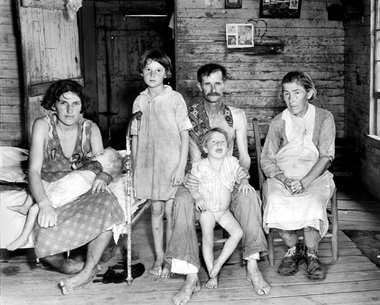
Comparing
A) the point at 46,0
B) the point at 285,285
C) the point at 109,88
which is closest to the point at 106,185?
the point at 285,285

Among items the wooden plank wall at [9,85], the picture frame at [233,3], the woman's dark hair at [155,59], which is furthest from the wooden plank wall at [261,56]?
the woman's dark hair at [155,59]

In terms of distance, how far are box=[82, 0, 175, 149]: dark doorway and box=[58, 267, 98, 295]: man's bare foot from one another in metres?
5.19

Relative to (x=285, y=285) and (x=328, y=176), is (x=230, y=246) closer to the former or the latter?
(x=285, y=285)

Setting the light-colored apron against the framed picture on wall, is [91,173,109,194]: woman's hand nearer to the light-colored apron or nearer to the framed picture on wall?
the light-colored apron

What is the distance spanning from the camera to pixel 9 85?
21.3ft

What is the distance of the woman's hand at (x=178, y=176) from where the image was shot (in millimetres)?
3641

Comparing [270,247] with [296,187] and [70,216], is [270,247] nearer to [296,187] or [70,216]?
[296,187]

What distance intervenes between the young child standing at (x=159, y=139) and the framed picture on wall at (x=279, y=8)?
3.25 m

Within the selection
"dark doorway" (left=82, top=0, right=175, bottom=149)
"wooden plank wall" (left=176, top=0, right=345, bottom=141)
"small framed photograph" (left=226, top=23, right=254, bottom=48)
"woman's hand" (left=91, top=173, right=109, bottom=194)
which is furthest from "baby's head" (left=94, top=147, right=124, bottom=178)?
"dark doorway" (left=82, top=0, right=175, bottom=149)

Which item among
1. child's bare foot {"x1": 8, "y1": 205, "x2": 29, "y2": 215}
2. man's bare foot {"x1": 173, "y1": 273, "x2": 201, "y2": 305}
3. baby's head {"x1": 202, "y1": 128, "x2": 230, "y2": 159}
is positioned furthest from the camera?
child's bare foot {"x1": 8, "y1": 205, "x2": 29, "y2": 215}

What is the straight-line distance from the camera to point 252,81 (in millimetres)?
6801

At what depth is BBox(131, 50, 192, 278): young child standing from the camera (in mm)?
3652

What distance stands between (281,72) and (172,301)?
4199mm

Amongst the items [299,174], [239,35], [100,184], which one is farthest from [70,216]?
[239,35]
